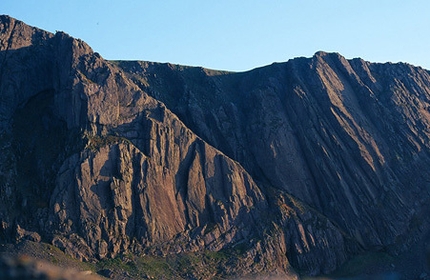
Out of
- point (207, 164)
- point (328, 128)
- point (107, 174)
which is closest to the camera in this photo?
point (107, 174)

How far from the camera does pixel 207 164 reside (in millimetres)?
104562

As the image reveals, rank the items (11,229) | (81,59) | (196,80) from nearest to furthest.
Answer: (11,229) < (81,59) < (196,80)

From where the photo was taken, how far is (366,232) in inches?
4085

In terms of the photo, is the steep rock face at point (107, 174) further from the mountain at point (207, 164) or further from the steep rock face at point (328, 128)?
the steep rock face at point (328, 128)

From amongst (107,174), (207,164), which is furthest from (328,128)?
(107,174)

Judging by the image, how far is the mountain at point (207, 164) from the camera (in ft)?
300

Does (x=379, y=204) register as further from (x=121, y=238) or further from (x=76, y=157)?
(x=76, y=157)

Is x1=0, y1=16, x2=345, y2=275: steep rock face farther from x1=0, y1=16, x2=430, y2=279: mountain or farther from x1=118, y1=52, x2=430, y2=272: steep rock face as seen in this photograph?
x1=118, y1=52, x2=430, y2=272: steep rock face

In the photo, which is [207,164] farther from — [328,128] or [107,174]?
[328,128]

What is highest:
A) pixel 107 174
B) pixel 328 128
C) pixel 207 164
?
pixel 328 128

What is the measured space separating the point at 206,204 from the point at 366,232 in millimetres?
32001

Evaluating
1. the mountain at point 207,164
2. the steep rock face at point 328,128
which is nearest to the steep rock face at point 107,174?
the mountain at point 207,164

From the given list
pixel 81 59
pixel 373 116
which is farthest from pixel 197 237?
pixel 373 116

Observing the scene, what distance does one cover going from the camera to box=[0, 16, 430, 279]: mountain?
91562 mm
